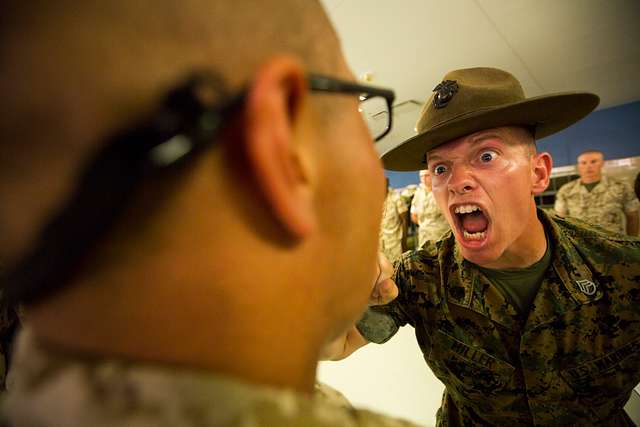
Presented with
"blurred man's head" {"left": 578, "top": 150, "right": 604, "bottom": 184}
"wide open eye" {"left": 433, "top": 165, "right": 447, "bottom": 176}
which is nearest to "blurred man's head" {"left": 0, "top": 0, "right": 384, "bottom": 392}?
A: "wide open eye" {"left": 433, "top": 165, "right": 447, "bottom": 176}

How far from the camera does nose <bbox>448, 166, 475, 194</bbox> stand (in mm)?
1168

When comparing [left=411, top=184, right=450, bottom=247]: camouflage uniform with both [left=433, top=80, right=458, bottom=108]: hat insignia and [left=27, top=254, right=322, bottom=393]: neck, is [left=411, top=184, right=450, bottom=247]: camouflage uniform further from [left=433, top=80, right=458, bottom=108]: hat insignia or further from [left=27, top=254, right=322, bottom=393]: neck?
[left=27, top=254, right=322, bottom=393]: neck

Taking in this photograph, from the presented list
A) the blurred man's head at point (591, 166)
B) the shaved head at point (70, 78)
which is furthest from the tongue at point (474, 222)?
the blurred man's head at point (591, 166)

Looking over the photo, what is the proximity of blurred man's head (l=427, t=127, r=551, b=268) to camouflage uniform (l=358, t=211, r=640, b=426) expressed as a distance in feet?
0.43

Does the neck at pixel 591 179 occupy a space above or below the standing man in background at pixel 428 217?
below

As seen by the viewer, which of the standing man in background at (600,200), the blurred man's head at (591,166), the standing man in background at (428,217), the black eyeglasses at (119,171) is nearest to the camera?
the black eyeglasses at (119,171)

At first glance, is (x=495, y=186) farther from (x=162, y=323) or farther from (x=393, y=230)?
(x=393, y=230)

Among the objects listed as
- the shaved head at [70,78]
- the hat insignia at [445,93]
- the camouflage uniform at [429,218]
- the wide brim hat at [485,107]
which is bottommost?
the camouflage uniform at [429,218]

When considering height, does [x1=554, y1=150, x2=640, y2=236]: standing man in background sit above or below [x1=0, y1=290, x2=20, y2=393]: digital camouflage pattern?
below

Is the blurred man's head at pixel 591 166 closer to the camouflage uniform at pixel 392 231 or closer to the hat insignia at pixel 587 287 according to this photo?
the camouflage uniform at pixel 392 231

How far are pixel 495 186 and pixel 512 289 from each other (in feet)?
1.29

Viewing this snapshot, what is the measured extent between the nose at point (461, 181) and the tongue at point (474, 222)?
0.13 meters

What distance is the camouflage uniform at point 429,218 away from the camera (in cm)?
351

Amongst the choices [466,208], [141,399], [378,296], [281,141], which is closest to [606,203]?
[466,208]
